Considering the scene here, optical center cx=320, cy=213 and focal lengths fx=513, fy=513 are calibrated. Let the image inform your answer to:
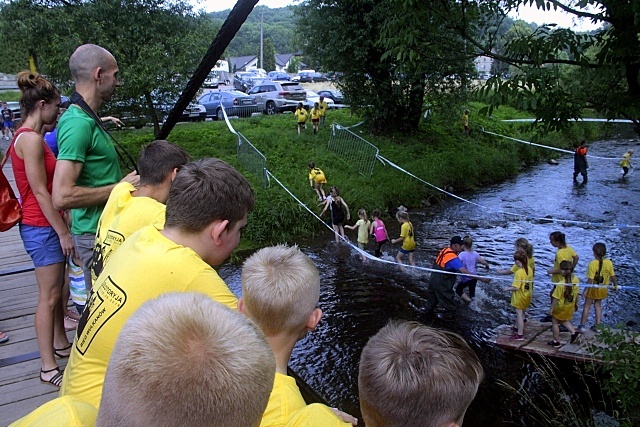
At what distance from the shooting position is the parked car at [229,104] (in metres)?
24.4

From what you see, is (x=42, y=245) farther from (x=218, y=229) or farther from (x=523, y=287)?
(x=523, y=287)

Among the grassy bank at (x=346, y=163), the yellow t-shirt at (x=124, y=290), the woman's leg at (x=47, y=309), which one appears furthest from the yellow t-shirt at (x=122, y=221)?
the grassy bank at (x=346, y=163)

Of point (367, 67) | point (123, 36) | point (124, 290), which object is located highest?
point (123, 36)

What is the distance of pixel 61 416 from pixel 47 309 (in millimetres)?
2129

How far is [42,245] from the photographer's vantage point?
3258 mm

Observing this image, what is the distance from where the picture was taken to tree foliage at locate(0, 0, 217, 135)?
13.2 meters

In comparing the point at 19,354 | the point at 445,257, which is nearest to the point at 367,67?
the point at 445,257

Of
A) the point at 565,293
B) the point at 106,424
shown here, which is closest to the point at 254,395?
the point at 106,424

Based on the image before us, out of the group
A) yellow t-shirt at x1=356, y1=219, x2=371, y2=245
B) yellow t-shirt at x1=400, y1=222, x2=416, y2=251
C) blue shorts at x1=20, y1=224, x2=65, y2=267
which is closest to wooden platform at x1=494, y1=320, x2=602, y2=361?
yellow t-shirt at x1=400, y1=222, x2=416, y2=251

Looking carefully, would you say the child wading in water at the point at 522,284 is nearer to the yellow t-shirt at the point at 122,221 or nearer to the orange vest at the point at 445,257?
the orange vest at the point at 445,257

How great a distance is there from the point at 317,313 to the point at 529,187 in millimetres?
17111

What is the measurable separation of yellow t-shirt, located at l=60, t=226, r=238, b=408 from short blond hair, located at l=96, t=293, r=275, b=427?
2.56 feet

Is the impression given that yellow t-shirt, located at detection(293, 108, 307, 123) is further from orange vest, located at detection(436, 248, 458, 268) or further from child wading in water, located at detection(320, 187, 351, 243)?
orange vest, located at detection(436, 248, 458, 268)

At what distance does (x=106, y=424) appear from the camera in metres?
0.99
